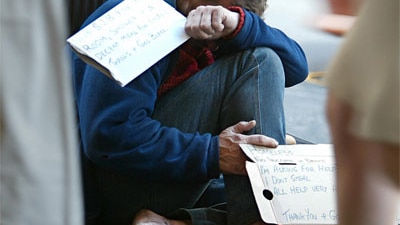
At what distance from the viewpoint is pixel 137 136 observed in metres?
1.17

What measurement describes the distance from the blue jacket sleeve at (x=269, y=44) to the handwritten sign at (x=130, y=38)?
0.11 m

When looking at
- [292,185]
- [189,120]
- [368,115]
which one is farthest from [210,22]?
[368,115]

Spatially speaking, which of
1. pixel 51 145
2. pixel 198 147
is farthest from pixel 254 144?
pixel 51 145

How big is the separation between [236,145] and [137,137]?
173mm

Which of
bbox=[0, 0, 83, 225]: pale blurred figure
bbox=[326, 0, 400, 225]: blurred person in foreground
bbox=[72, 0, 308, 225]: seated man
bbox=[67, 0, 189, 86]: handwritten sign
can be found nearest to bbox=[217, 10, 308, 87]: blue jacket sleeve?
bbox=[72, 0, 308, 225]: seated man

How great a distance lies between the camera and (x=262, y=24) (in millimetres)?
1280

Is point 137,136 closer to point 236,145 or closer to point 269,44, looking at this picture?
point 236,145

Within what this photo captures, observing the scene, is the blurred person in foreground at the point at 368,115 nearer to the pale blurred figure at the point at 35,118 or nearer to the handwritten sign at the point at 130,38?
the pale blurred figure at the point at 35,118

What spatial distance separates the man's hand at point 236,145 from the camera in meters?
1.18

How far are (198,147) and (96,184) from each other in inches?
8.9

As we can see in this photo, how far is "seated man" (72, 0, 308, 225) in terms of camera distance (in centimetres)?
117

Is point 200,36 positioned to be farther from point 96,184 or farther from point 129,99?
point 96,184

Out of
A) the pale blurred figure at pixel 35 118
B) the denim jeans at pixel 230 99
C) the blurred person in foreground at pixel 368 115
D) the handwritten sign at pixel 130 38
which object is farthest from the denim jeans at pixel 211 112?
the pale blurred figure at pixel 35 118

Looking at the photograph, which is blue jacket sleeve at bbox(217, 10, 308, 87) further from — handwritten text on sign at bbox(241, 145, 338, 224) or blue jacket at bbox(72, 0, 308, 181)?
handwritten text on sign at bbox(241, 145, 338, 224)
